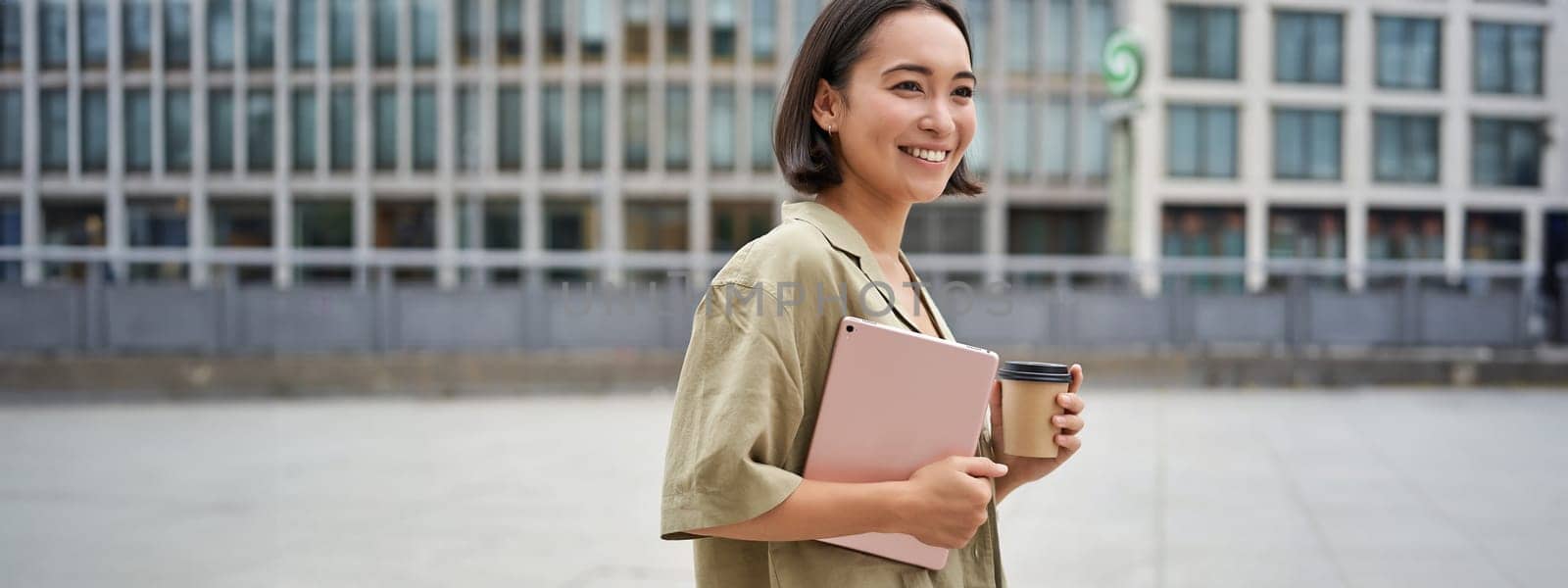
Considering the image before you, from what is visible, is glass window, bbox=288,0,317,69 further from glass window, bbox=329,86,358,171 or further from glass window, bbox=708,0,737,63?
glass window, bbox=708,0,737,63

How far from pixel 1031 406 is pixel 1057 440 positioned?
0.21 ft

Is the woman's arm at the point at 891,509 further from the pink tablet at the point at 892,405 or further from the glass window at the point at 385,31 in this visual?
the glass window at the point at 385,31

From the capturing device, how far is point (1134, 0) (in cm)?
4097

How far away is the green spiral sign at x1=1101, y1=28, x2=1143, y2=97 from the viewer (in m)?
15.0

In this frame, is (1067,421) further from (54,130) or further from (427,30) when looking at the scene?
(54,130)

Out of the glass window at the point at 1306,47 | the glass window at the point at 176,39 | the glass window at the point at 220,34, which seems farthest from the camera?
the glass window at the point at 176,39

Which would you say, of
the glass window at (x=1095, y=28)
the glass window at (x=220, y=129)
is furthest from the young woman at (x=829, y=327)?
the glass window at (x=220, y=129)

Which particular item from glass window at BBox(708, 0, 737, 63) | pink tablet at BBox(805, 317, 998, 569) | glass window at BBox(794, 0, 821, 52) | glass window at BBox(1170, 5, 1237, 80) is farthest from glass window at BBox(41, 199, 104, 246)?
pink tablet at BBox(805, 317, 998, 569)

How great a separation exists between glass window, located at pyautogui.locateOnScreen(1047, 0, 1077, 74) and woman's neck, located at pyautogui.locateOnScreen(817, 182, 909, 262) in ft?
137

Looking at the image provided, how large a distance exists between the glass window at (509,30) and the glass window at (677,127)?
5492 millimetres

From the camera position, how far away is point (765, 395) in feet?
4.43

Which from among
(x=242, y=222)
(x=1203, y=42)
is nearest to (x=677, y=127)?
(x=242, y=222)

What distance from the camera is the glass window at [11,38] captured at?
4447 cm

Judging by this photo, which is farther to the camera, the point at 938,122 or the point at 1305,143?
the point at 1305,143
